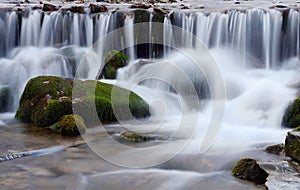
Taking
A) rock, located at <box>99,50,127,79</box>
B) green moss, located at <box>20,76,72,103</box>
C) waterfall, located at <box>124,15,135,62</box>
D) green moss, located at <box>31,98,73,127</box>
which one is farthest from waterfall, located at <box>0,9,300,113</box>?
green moss, located at <box>31,98,73,127</box>

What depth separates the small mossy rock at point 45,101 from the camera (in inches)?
343

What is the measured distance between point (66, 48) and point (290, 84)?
662 centimetres

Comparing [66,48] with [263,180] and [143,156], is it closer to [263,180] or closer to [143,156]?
[143,156]

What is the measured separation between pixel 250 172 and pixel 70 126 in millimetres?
3676

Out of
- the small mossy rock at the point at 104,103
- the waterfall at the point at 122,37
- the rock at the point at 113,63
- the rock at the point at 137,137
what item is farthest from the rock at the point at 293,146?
the waterfall at the point at 122,37

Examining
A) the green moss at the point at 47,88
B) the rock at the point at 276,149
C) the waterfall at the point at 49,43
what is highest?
the waterfall at the point at 49,43

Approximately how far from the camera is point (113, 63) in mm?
12188

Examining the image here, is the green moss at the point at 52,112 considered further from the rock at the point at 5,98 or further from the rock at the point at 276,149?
the rock at the point at 276,149

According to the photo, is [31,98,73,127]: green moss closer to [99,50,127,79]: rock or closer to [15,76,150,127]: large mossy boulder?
[15,76,150,127]: large mossy boulder

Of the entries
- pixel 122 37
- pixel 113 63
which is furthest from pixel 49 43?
pixel 113 63

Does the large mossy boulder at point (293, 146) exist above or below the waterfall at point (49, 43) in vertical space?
below

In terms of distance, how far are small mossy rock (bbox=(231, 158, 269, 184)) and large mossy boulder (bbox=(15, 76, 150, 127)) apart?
3.82 m

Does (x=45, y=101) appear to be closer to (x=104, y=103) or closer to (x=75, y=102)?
(x=75, y=102)

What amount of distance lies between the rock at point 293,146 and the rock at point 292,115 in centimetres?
283
